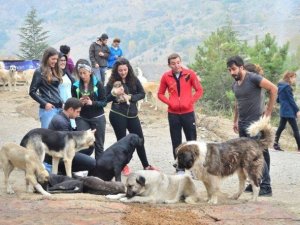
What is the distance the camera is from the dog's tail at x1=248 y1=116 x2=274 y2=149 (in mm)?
7289

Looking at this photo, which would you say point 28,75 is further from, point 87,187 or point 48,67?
point 87,187

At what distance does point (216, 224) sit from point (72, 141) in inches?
101

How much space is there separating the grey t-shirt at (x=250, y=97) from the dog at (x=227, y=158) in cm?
32

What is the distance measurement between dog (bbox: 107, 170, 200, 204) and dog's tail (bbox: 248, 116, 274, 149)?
3.68 ft

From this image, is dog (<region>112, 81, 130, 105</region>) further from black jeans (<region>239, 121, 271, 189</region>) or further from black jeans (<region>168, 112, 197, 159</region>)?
black jeans (<region>239, 121, 271, 189</region>)

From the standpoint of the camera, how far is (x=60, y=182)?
7.31 meters

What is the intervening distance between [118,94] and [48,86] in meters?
1.14

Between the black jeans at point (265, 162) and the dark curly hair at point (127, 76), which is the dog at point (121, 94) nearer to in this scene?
the dark curly hair at point (127, 76)

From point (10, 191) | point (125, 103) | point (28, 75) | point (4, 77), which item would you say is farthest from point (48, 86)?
point (28, 75)

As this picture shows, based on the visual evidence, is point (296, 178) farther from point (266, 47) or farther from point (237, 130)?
point (266, 47)

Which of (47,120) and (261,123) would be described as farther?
(47,120)

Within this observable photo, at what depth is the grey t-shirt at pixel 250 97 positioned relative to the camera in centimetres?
756

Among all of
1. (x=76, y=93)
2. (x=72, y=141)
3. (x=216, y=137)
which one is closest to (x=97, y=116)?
(x=76, y=93)

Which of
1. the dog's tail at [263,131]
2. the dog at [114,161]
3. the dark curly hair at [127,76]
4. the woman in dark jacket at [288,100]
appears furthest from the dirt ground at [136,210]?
the woman in dark jacket at [288,100]
